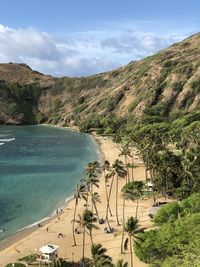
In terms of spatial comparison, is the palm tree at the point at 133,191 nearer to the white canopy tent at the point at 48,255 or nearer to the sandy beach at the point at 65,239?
the sandy beach at the point at 65,239

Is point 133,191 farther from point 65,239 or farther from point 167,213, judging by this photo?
point 167,213

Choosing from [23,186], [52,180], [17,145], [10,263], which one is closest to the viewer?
[10,263]

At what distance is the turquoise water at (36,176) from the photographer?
84.6 meters

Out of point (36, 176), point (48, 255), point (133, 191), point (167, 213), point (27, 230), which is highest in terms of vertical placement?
point (167, 213)

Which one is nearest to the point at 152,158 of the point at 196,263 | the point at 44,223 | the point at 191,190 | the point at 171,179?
the point at 171,179

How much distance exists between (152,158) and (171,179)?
674cm

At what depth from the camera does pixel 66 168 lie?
13300 centimetres

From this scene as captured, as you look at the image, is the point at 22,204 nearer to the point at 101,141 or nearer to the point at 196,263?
the point at 196,263

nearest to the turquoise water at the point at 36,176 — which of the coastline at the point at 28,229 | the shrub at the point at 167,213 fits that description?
the coastline at the point at 28,229

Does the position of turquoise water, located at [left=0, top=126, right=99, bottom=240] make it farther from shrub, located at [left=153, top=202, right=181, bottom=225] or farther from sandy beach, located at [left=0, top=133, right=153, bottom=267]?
shrub, located at [left=153, top=202, right=181, bottom=225]

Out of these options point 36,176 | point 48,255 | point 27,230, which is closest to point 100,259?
point 48,255

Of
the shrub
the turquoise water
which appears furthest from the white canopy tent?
the turquoise water

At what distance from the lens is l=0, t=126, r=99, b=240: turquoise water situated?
3332 inches

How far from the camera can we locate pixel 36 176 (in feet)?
393
